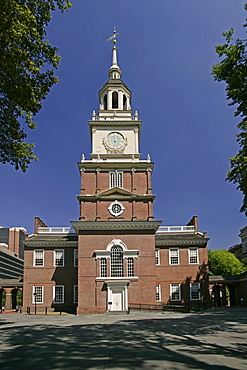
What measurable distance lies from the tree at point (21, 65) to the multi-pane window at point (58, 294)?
2616 centimetres

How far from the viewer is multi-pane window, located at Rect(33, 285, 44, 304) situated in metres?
40.1

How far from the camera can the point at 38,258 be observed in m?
41.8

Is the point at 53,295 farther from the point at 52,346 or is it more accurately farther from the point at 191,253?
the point at 52,346

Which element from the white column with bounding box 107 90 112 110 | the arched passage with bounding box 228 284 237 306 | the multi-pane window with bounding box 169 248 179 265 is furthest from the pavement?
the arched passage with bounding box 228 284 237 306

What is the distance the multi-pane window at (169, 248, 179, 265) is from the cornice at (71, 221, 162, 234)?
8109 millimetres

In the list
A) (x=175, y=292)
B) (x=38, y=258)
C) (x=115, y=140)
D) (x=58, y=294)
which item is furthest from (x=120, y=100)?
(x=58, y=294)

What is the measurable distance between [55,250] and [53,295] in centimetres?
513

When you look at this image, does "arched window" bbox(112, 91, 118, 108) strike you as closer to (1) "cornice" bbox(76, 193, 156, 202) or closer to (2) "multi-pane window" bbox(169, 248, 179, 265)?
(1) "cornice" bbox(76, 193, 156, 202)

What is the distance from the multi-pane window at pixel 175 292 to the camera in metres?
40.9

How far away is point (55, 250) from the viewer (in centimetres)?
4197

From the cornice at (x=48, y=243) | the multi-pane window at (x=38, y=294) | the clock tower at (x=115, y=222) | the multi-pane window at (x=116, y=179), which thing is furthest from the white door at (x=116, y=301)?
the multi-pane window at (x=116, y=179)

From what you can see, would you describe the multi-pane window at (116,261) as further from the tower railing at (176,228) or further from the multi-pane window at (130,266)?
the tower railing at (176,228)

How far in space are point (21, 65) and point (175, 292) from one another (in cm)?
3351

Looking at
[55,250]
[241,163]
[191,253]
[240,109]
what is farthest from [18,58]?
Answer: [191,253]
